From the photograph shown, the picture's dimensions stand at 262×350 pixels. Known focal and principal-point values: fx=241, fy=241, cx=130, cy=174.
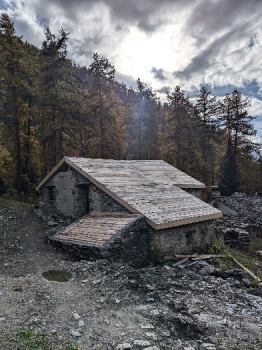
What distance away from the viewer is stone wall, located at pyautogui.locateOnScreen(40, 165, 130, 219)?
1259 cm

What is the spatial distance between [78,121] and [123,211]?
17.4 metres

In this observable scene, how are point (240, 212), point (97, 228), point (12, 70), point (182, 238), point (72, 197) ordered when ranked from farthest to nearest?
1. point (240, 212)
2. point (12, 70)
3. point (72, 197)
4. point (182, 238)
5. point (97, 228)

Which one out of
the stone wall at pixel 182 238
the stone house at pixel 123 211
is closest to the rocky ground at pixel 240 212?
the stone house at pixel 123 211

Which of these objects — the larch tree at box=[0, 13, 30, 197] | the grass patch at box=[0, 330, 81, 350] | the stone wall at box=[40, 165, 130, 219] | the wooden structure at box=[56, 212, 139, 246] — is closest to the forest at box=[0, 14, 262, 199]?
the larch tree at box=[0, 13, 30, 197]

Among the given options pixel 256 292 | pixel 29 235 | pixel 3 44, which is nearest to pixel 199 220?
pixel 256 292

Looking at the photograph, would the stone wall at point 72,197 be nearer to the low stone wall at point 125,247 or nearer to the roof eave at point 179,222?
the low stone wall at point 125,247

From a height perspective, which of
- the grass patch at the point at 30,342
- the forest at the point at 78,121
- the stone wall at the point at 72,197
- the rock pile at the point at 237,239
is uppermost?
the forest at the point at 78,121

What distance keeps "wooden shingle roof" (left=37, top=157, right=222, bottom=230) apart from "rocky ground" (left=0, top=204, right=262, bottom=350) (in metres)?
2.34

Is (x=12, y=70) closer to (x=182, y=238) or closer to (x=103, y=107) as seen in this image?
(x=103, y=107)

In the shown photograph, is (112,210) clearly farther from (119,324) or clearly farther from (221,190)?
(221,190)

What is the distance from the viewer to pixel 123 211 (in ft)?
37.9

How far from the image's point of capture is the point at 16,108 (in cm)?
2117

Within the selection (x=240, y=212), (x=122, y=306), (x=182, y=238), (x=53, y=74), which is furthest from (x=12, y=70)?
(x=240, y=212)

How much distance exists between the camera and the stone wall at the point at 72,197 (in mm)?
12594
